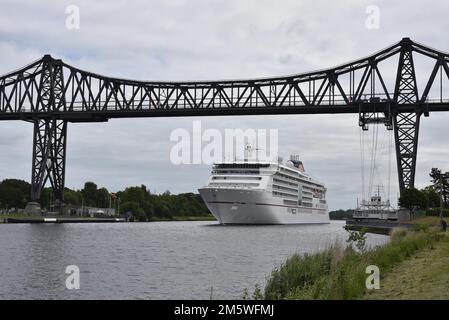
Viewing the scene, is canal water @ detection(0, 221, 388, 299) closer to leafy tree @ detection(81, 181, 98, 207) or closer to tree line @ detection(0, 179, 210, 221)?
tree line @ detection(0, 179, 210, 221)

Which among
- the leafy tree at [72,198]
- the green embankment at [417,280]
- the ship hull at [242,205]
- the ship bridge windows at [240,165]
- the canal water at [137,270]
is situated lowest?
the canal water at [137,270]

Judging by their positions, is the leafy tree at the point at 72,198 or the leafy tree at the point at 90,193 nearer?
the leafy tree at the point at 72,198

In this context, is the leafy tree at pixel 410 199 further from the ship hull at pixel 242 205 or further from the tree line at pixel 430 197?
the ship hull at pixel 242 205

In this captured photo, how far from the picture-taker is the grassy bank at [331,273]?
18359 millimetres

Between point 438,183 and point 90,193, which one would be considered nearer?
point 438,183

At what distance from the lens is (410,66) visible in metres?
89.9

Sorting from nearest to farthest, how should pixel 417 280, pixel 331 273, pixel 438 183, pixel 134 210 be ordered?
pixel 417 280
pixel 331 273
pixel 438 183
pixel 134 210

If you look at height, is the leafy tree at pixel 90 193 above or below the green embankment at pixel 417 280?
above

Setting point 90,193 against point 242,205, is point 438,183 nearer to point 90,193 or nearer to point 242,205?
point 242,205

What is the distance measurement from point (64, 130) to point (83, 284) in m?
82.7

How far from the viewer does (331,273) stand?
2216 centimetres

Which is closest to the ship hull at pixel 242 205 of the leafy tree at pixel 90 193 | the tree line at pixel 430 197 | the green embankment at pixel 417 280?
the tree line at pixel 430 197

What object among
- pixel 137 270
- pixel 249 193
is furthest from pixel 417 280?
pixel 249 193
